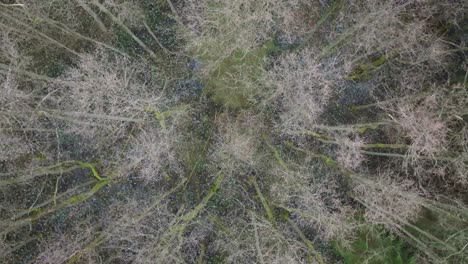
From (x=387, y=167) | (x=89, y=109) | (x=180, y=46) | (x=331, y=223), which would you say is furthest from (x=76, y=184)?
(x=387, y=167)

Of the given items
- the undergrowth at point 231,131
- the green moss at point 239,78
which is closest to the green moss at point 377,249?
the undergrowth at point 231,131

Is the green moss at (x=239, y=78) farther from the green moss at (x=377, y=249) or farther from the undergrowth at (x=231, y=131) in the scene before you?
the green moss at (x=377, y=249)

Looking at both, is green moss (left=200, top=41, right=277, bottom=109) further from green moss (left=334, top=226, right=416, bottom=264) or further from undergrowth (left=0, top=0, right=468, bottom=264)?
green moss (left=334, top=226, right=416, bottom=264)

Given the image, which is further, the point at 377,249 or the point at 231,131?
the point at 231,131

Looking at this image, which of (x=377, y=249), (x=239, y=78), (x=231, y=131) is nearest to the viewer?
(x=377, y=249)

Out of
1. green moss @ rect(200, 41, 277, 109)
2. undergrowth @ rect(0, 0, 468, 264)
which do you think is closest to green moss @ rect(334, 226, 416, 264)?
undergrowth @ rect(0, 0, 468, 264)

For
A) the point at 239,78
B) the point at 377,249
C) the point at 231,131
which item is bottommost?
the point at 377,249

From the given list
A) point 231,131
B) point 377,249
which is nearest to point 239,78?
point 231,131

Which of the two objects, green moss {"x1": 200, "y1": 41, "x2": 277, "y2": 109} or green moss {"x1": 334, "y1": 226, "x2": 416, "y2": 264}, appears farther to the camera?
green moss {"x1": 200, "y1": 41, "x2": 277, "y2": 109}

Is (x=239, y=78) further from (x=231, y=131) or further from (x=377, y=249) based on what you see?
(x=377, y=249)

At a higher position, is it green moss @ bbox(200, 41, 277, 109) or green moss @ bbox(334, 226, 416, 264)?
green moss @ bbox(200, 41, 277, 109)

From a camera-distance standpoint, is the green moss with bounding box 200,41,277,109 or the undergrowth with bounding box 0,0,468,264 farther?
the green moss with bounding box 200,41,277,109
